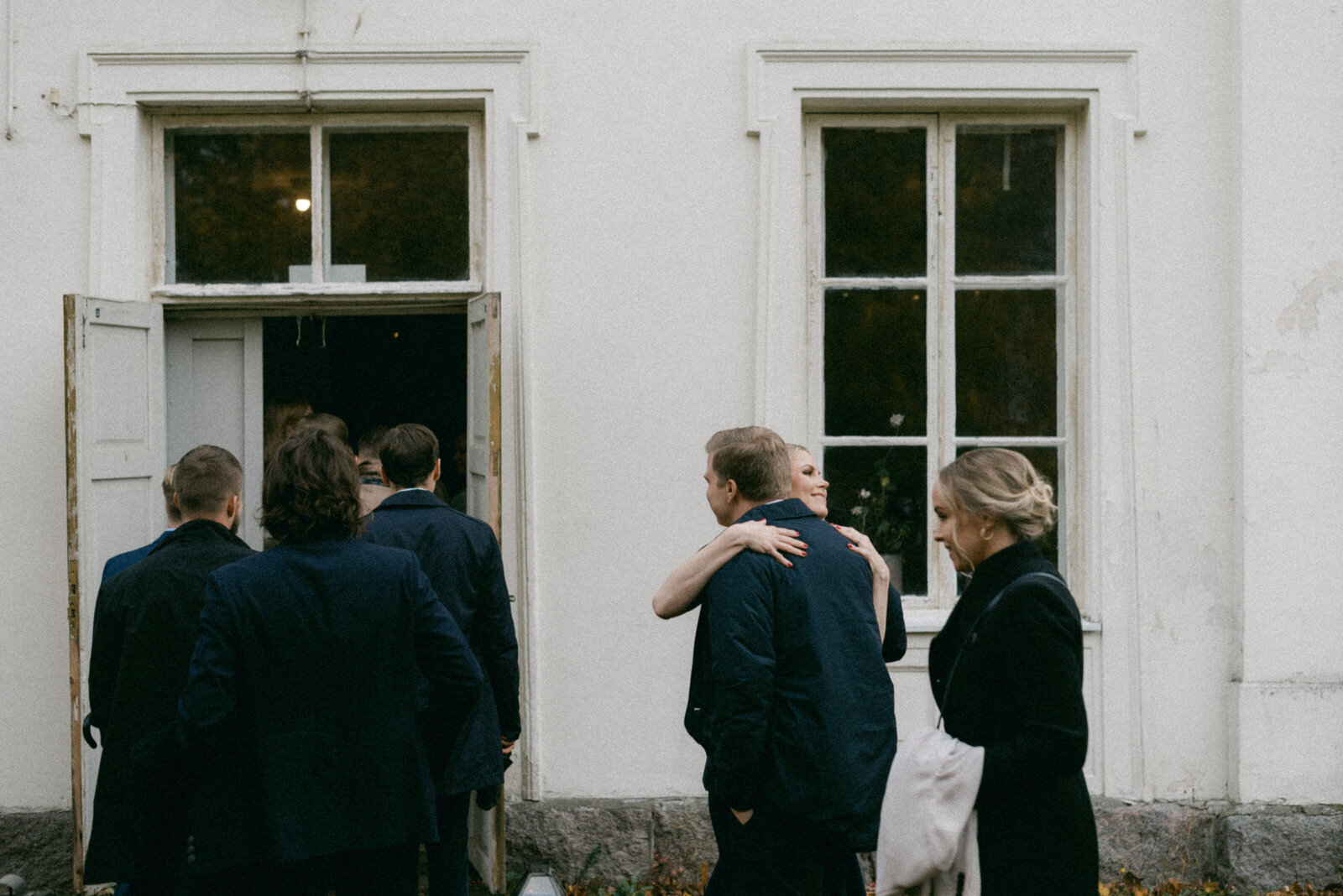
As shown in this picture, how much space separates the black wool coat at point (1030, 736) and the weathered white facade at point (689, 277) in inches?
100

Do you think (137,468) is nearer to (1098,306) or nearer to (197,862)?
(197,862)

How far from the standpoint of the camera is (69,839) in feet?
15.9

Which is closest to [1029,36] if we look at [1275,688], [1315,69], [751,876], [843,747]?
[1315,69]

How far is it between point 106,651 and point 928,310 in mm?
3582

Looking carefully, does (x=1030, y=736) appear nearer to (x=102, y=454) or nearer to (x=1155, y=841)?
(x=1155, y=841)

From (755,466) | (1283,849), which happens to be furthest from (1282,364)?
(755,466)

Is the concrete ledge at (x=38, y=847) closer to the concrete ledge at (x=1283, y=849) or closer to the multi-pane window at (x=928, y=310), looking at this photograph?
the multi-pane window at (x=928, y=310)

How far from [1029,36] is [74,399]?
4.15 meters

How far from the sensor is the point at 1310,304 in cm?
491

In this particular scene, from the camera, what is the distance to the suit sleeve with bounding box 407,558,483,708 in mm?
2910

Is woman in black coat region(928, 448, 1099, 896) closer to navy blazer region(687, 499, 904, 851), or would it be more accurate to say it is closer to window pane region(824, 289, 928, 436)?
navy blazer region(687, 499, 904, 851)

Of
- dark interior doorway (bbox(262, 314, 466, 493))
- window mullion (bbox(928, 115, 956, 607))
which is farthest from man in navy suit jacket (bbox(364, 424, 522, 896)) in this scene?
dark interior doorway (bbox(262, 314, 466, 493))

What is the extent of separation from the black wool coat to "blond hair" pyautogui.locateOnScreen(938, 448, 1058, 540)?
12 centimetres

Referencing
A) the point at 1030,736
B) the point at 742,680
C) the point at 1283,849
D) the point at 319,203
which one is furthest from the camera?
the point at 319,203
